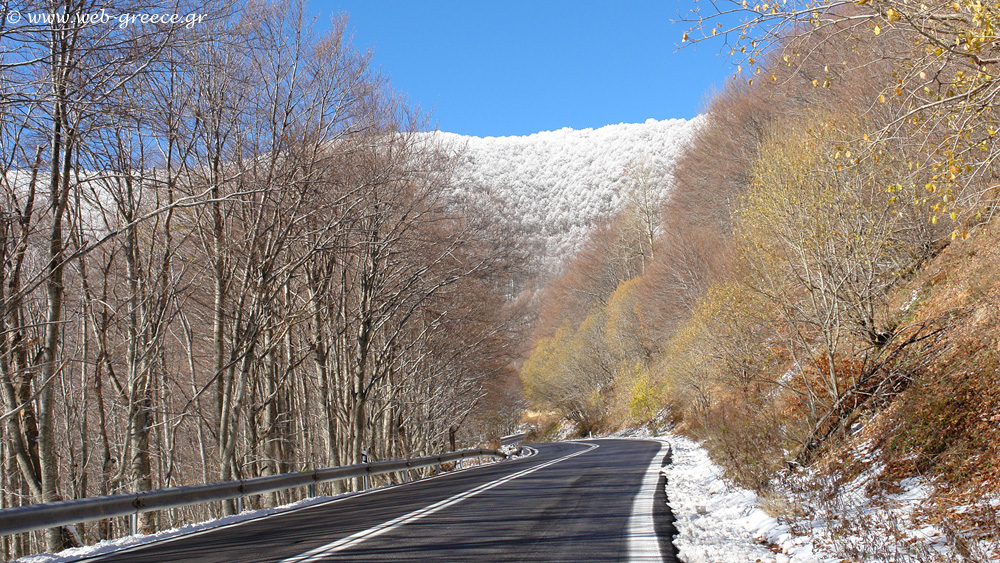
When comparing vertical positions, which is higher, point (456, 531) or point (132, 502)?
point (132, 502)

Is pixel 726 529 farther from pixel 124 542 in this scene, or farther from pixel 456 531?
pixel 124 542

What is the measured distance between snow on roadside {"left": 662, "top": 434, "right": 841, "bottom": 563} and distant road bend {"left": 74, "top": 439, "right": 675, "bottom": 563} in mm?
279

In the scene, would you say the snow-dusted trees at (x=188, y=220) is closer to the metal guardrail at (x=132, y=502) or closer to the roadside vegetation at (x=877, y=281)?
the metal guardrail at (x=132, y=502)

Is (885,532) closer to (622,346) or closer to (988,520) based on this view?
(988,520)

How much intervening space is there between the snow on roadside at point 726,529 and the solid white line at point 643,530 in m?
0.25

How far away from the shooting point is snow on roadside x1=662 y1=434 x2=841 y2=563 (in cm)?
605

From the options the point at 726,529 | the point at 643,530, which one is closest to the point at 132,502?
the point at 643,530

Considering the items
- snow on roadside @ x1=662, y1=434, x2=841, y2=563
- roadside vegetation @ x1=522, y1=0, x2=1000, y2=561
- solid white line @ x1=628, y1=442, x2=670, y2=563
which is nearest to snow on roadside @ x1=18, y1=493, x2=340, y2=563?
solid white line @ x1=628, y1=442, x2=670, y2=563

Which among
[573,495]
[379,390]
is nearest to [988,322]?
[573,495]

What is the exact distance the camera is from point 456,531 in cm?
743

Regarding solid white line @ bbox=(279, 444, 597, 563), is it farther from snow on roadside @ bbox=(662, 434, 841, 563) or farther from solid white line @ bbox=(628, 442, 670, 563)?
snow on roadside @ bbox=(662, 434, 841, 563)

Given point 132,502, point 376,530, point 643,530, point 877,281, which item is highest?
point 877,281

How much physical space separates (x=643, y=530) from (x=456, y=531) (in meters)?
2.05

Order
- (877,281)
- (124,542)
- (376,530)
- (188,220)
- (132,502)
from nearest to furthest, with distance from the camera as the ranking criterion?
(376,530), (124,542), (132,502), (877,281), (188,220)
